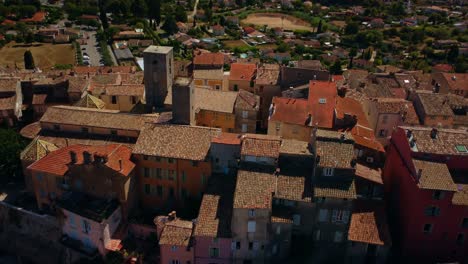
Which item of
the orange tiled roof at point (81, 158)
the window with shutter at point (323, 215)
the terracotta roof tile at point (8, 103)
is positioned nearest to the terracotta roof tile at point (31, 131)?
the terracotta roof tile at point (8, 103)

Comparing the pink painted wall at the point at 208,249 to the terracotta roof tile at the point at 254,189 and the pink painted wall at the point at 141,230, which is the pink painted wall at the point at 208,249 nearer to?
the terracotta roof tile at the point at 254,189

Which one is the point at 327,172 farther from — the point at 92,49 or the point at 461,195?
the point at 92,49

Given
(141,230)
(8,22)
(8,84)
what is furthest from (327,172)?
(8,22)

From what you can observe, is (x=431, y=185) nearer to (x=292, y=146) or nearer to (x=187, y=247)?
(x=292, y=146)

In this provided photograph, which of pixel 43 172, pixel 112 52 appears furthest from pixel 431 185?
pixel 112 52

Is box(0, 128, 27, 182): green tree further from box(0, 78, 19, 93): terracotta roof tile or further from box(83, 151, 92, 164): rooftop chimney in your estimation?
box(83, 151, 92, 164): rooftop chimney
